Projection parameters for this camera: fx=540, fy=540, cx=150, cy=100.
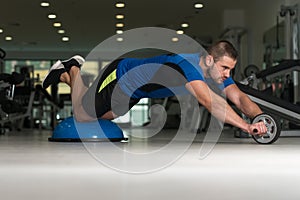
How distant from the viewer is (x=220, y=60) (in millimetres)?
2533

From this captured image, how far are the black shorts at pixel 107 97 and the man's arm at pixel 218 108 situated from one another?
56 cm

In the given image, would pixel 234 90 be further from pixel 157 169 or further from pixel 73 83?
pixel 157 169

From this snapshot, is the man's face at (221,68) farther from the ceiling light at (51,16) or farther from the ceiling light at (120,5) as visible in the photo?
the ceiling light at (51,16)

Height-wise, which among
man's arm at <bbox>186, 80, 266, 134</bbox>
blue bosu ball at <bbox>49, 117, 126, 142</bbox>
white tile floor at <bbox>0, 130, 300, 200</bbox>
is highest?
man's arm at <bbox>186, 80, 266, 134</bbox>

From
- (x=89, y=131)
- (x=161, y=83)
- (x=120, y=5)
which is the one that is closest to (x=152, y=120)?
(x=120, y=5)

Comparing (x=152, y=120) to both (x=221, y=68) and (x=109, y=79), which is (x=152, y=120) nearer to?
(x=109, y=79)

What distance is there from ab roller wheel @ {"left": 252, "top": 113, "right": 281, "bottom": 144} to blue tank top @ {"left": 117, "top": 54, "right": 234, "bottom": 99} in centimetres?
28

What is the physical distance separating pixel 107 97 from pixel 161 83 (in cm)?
34

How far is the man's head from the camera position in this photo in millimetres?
2523

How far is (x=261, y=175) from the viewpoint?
63.0 inches

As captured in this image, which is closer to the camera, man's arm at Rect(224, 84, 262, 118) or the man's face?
the man's face

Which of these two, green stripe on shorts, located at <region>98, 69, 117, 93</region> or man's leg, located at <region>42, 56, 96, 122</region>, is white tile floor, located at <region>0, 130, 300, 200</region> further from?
man's leg, located at <region>42, 56, 96, 122</region>

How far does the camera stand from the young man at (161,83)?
252 centimetres

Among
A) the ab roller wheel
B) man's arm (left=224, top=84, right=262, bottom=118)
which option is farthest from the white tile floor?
man's arm (left=224, top=84, right=262, bottom=118)
